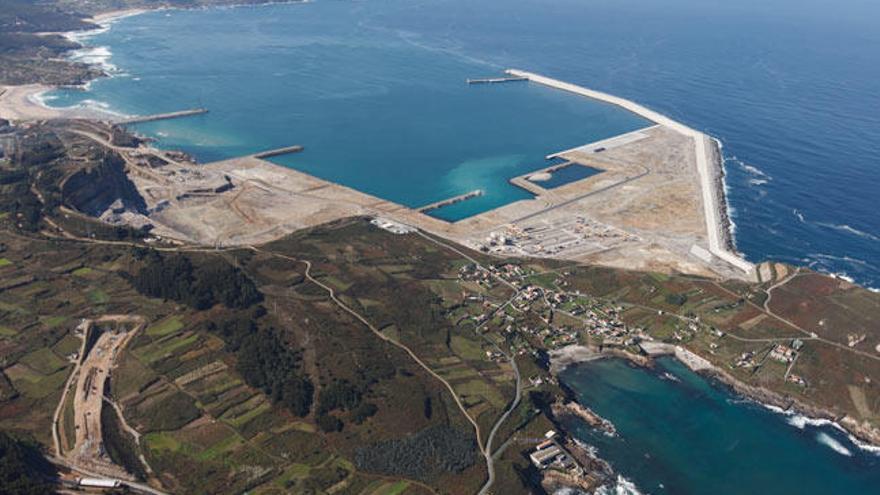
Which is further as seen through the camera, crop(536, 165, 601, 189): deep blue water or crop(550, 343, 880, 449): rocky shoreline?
crop(536, 165, 601, 189): deep blue water

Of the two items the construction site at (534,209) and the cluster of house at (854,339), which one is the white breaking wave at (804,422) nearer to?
the cluster of house at (854,339)

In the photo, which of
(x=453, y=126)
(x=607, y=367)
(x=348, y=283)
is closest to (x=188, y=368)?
(x=348, y=283)

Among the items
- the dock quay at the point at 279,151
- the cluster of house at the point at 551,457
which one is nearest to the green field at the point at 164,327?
the cluster of house at the point at 551,457

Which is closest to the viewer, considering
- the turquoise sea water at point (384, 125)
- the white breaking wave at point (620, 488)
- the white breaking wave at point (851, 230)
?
the white breaking wave at point (620, 488)

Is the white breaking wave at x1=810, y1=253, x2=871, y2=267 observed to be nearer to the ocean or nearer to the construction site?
the ocean

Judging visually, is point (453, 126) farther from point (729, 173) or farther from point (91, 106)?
point (91, 106)

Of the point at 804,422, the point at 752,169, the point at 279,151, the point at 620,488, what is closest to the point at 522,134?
the point at 752,169

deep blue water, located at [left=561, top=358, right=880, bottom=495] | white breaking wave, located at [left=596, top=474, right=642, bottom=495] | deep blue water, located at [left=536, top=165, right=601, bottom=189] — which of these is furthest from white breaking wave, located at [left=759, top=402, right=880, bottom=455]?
deep blue water, located at [left=536, top=165, right=601, bottom=189]
